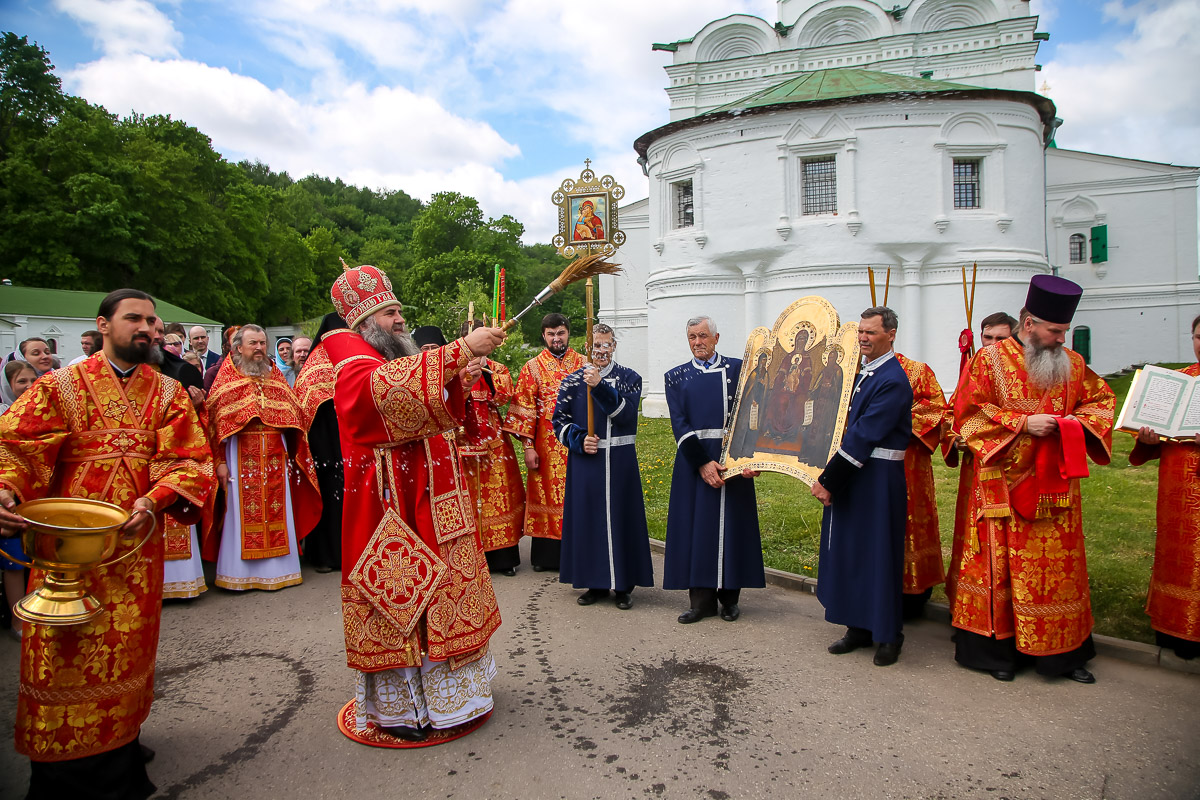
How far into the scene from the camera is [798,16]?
25.9 meters

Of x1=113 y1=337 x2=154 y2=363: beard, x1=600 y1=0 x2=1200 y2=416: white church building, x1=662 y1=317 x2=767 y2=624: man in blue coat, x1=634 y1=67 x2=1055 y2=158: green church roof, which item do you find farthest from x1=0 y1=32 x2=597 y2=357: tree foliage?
x1=113 y1=337 x2=154 y2=363: beard

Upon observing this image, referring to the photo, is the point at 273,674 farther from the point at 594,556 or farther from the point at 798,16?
the point at 798,16

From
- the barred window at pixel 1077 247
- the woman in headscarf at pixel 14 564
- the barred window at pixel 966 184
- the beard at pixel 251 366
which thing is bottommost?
the woman in headscarf at pixel 14 564

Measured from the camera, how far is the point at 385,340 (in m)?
3.62

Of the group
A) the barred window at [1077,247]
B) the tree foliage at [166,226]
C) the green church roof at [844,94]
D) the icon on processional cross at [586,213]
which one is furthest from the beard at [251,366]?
the barred window at [1077,247]

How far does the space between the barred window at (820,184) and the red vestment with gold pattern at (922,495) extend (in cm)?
1593

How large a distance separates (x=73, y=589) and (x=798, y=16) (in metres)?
28.4

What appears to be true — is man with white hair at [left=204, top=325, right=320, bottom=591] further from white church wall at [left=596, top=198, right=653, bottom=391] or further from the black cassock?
white church wall at [left=596, top=198, right=653, bottom=391]

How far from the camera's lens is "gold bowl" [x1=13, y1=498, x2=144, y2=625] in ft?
9.20

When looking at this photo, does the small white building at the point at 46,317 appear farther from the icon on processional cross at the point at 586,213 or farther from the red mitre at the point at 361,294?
the red mitre at the point at 361,294

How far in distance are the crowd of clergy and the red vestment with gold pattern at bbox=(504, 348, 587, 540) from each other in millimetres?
28

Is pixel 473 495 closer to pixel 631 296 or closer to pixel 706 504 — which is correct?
pixel 706 504

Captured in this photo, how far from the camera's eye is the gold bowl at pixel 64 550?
280cm

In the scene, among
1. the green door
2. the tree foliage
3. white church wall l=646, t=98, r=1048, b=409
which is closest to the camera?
white church wall l=646, t=98, r=1048, b=409
